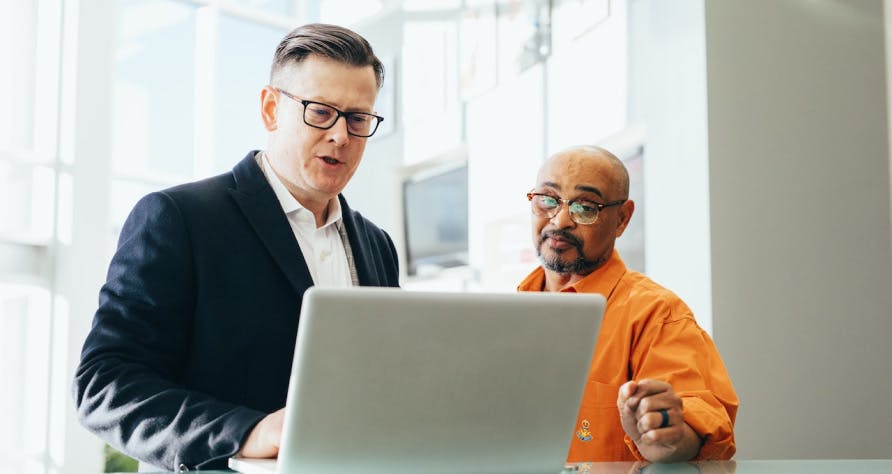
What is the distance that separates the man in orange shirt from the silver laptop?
0.24 meters

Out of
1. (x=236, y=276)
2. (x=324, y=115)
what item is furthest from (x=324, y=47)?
(x=236, y=276)

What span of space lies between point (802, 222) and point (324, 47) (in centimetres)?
214

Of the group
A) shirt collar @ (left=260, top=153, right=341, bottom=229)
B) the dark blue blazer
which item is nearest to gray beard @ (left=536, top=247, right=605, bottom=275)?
shirt collar @ (left=260, top=153, right=341, bottom=229)

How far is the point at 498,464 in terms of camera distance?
111 cm

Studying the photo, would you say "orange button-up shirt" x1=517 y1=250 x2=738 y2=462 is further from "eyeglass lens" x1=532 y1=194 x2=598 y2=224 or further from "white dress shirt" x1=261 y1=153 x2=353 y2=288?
"white dress shirt" x1=261 y1=153 x2=353 y2=288

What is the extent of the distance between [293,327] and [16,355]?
10.6ft

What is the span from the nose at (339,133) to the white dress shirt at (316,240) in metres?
0.15

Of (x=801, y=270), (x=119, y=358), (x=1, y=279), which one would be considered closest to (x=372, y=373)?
(x=119, y=358)

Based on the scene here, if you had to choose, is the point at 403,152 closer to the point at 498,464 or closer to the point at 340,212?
the point at 340,212

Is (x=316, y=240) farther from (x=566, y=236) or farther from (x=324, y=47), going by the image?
(x=566, y=236)

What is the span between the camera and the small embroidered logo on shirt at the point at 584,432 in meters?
1.72

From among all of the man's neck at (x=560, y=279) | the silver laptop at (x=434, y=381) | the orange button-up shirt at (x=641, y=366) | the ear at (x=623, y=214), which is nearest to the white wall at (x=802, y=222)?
the ear at (x=623, y=214)

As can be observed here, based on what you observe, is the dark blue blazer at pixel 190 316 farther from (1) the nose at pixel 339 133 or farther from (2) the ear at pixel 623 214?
(2) the ear at pixel 623 214

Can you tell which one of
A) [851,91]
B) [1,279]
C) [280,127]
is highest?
[851,91]
